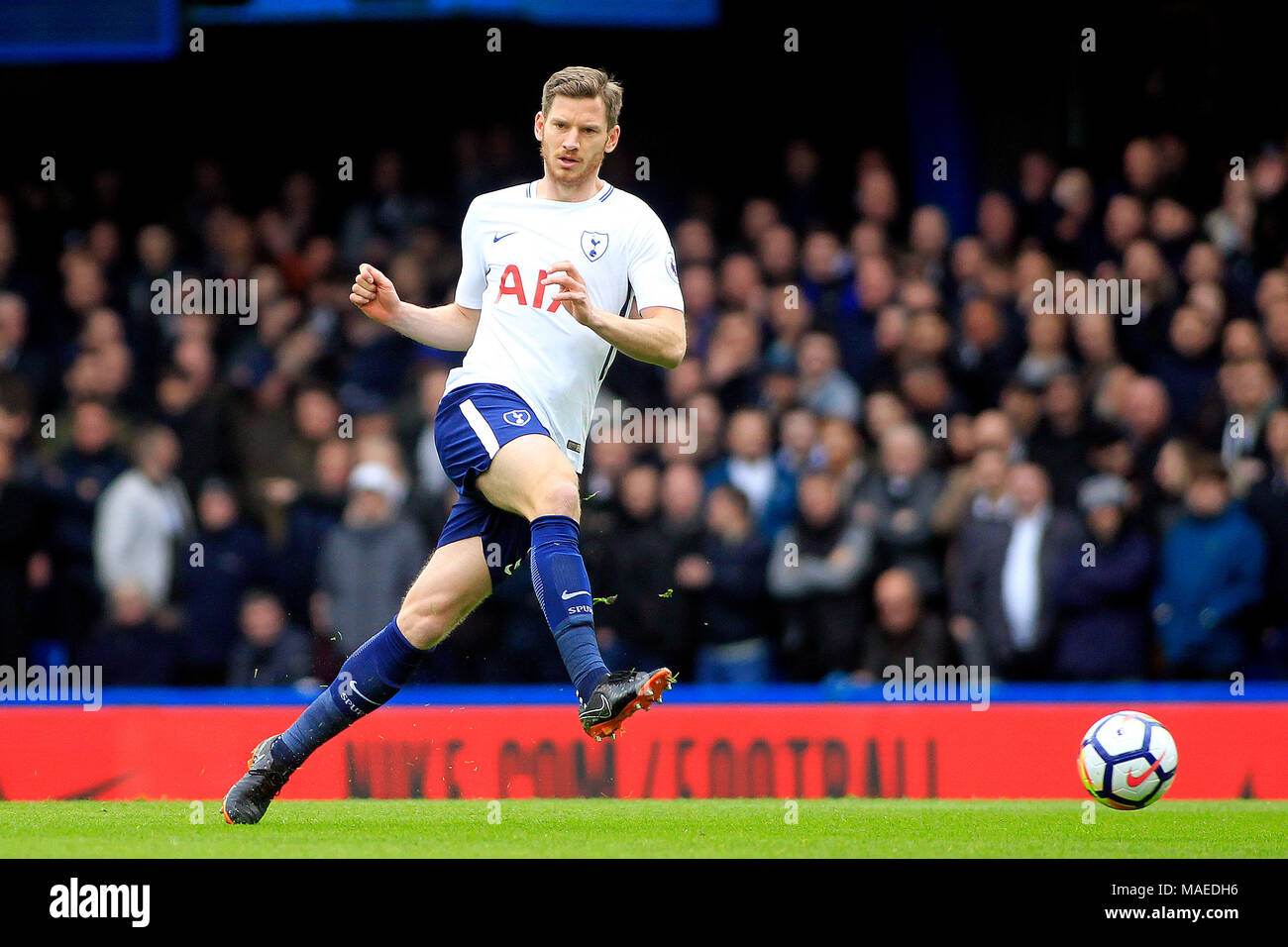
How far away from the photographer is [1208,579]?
986 cm

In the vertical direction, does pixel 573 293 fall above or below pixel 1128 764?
above

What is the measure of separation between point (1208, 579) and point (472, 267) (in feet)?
16.2

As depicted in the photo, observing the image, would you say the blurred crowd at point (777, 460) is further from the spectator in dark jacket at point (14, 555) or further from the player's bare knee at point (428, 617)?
the player's bare knee at point (428, 617)

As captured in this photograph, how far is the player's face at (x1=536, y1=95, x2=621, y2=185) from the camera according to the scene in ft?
20.8

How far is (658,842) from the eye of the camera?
5.85 m

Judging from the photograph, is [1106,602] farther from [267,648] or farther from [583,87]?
[583,87]

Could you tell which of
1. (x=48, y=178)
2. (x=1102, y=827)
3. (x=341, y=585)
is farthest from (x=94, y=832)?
(x=48, y=178)

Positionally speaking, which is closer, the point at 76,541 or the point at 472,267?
the point at 472,267

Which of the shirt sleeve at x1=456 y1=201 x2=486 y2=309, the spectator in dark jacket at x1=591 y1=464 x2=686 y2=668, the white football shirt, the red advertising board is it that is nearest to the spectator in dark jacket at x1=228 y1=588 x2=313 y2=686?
the spectator in dark jacket at x1=591 y1=464 x2=686 y2=668

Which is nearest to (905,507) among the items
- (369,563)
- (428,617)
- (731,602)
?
(731,602)

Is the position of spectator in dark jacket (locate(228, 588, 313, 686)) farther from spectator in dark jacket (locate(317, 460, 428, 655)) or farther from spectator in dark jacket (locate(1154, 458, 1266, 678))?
spectator in dark jacket (locate(1154, 458, 1266, 678))

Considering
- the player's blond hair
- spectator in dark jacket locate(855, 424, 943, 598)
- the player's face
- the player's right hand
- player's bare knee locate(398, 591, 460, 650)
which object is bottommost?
player's bare knee locate(398, 591, 460, 650)

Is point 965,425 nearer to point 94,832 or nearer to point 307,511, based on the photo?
point 307,511

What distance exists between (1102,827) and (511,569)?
2.23 meters
